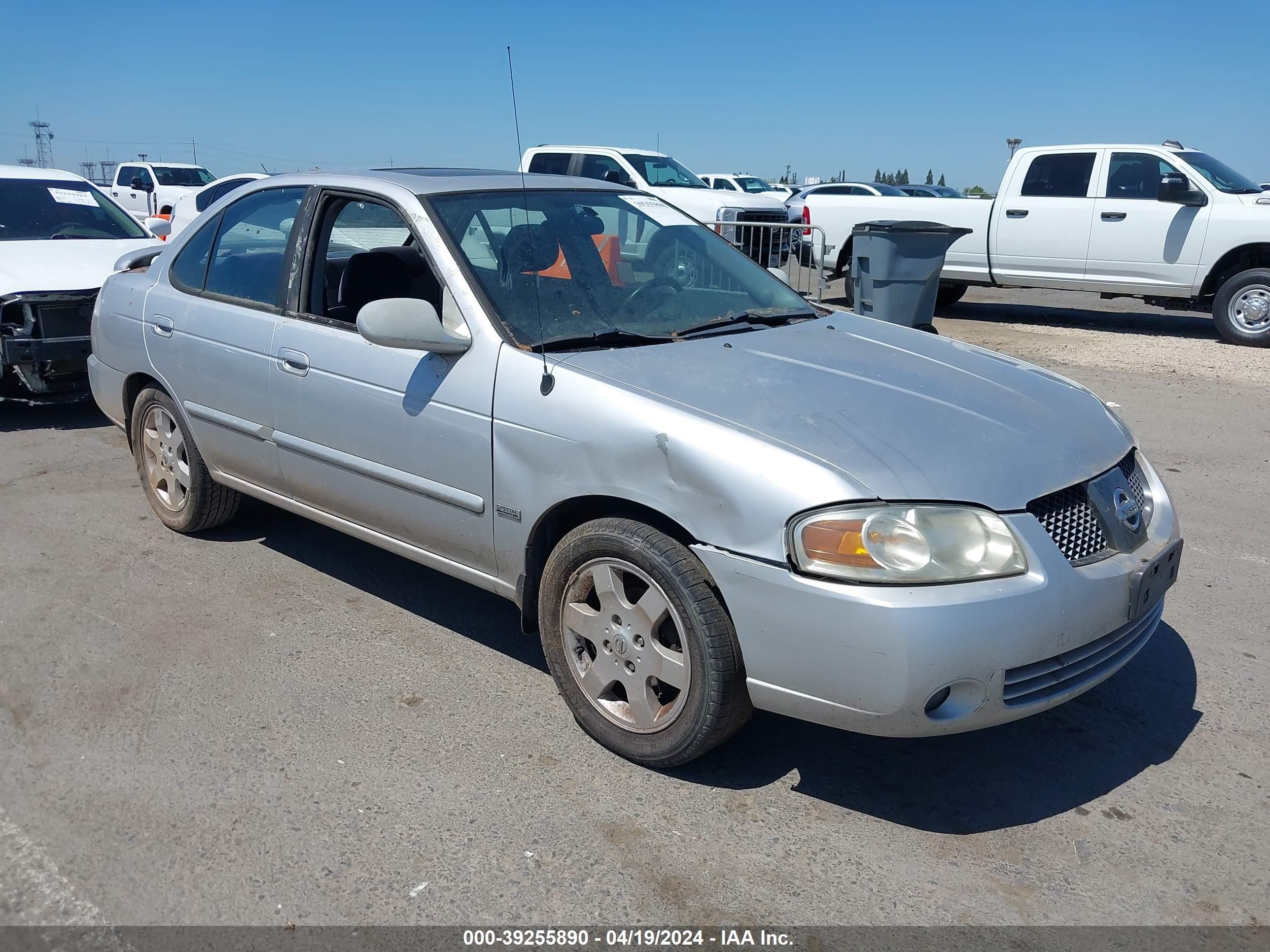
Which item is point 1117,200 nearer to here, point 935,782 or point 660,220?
point 660,220

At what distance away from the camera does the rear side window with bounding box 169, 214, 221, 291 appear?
493 cm

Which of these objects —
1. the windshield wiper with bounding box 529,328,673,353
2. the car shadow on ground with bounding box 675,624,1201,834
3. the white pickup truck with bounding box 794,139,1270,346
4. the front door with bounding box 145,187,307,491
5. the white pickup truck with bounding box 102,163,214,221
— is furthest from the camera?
the white pickup truck with bounding box 102,163,214,221

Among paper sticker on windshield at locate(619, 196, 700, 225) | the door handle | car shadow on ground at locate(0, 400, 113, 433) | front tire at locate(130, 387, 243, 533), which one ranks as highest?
paper sticker on windshield at locate(619, 196, 700, 225)

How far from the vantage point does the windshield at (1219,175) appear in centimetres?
1148

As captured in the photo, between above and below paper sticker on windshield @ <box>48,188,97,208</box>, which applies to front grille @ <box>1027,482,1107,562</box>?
below

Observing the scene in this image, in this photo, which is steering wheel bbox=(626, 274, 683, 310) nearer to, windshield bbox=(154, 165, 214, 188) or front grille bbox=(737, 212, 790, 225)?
front grille bbox=(737, 212, 790, 225)

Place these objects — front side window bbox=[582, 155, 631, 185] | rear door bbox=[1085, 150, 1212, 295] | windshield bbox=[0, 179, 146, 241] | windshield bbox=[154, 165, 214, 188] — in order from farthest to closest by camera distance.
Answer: windshield bbox=[154, 165, 214, 188] < front side window bbox=[582, 155, 631, 185] < rear door bbox=[1085, 150, 1212, 295] < windshield bbox=[0, 179, 146, 241]

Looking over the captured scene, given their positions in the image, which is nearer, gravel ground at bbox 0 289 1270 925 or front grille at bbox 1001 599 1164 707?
gravel ground at bbox 0 289 1270 925

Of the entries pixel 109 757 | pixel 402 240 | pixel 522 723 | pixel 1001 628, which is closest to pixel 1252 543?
pixel 1001 628

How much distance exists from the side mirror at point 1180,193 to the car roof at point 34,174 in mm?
10595

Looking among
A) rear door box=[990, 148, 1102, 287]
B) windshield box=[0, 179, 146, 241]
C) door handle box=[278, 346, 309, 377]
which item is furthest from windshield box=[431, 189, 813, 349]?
rear door box=[990, 148, 1102, 287]

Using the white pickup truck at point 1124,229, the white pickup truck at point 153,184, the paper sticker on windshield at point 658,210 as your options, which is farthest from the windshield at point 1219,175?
the white pickup truck at point 153,184

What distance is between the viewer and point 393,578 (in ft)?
15.8

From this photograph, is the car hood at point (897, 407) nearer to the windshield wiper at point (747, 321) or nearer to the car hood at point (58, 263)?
the windshield wiper at point (747, 321)
